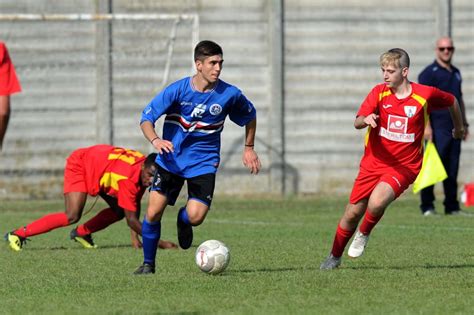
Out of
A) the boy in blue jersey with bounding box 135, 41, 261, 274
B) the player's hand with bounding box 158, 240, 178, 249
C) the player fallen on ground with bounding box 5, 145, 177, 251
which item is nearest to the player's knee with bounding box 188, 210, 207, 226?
the boy in blue jersey with bounding box 135, 41, 261, 274

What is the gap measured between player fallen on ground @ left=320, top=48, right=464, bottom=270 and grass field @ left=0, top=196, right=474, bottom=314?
1.36 ft

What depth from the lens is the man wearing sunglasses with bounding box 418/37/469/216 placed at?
16.0 metres

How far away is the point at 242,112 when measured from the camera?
10000 millimetres

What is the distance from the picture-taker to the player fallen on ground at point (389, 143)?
9867 millimetres

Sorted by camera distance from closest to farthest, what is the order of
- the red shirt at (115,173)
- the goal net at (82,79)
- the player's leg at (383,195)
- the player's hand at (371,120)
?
the player's hand at (371,120) → the player's leg at (383,195) → the red shirt at (115,173) → the goal net at (82,79)

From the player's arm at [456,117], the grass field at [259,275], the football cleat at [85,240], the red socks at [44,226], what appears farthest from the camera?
the football cleat at [85,240]

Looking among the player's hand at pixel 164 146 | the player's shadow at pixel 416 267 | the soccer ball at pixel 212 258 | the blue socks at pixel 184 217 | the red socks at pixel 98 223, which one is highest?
the player's hand at pixel 164 146

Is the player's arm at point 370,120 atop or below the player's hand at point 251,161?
atop

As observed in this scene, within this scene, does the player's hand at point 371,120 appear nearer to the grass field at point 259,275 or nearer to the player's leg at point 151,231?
the grass field at point 259,275

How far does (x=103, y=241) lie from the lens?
44.2ft

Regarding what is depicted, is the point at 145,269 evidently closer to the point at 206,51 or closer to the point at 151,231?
the point at 151,231

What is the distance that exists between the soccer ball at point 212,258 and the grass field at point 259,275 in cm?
Result: 10

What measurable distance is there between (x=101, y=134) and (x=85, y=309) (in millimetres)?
12662

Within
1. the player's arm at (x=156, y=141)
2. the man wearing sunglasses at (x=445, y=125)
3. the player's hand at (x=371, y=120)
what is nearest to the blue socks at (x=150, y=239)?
the player's arm at (x=156, y=141)
